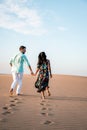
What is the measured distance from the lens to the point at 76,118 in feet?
22.0

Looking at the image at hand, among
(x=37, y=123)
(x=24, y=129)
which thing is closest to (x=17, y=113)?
(x=37, y=123)

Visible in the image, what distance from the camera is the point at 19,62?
11.4 metres

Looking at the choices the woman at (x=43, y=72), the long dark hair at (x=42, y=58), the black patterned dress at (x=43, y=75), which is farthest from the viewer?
the black patterned dress at (x=43, y=75)

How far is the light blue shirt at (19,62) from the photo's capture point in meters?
11.3

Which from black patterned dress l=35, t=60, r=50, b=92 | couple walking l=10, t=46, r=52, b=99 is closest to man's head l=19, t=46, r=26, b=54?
couple walking l=10, t=46, r=52, b=99

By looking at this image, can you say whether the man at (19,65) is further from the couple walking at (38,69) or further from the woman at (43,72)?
the woman at (43,72)

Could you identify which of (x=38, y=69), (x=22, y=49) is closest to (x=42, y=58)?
(x=38, y=69)

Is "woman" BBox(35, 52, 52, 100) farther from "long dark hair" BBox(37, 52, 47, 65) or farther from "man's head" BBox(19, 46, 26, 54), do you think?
"man's head" BBox(19, 46, 26, 54)

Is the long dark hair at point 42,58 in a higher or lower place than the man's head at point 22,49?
lower

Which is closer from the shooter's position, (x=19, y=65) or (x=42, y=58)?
(x=42, y=58)

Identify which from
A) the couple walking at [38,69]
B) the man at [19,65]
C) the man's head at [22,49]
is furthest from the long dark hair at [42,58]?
the man's head at [22,49]

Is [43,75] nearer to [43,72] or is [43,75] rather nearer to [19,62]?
[43,72]

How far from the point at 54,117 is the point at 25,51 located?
5133 millimetres

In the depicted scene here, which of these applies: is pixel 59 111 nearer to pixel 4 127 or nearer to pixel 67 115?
pixel 67 115
